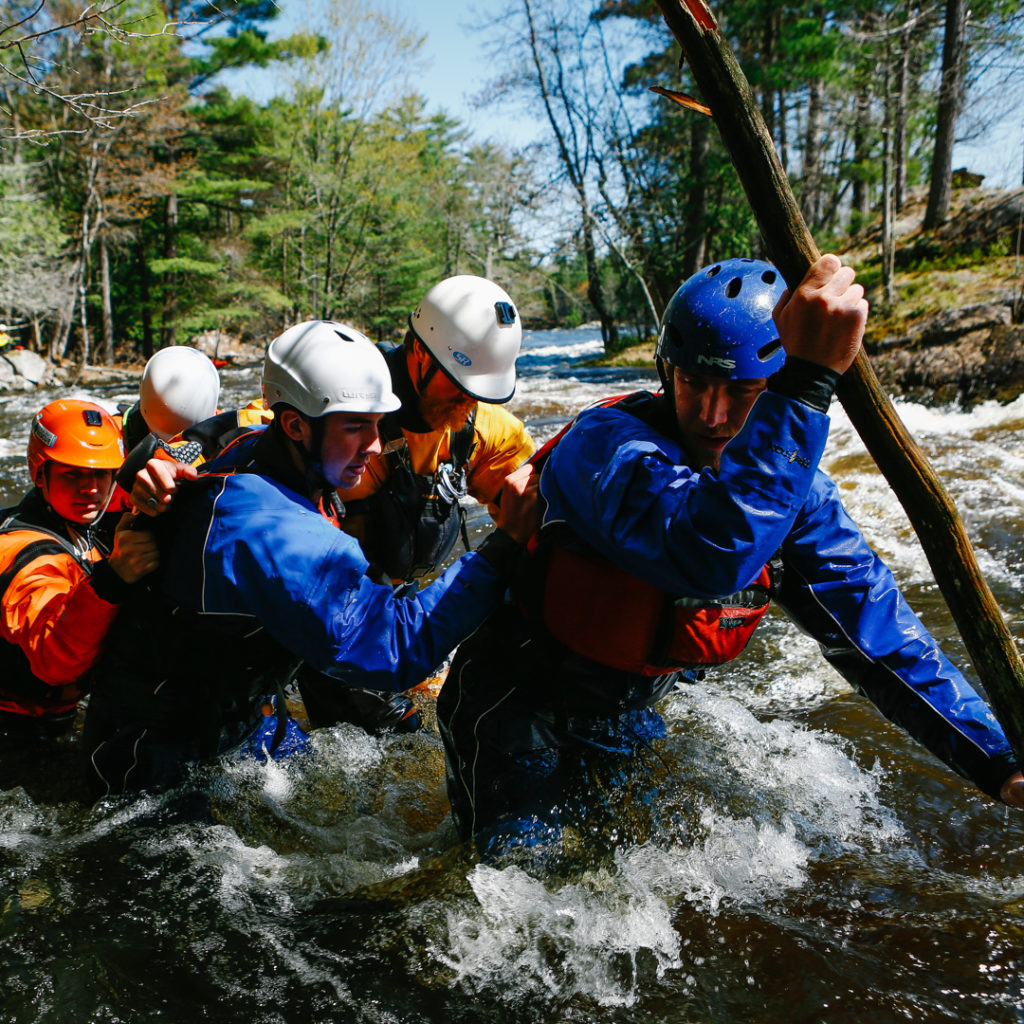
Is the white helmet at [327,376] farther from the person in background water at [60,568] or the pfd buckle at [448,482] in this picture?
the pfd buckle at [448,482]

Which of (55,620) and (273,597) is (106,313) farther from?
(273,597)

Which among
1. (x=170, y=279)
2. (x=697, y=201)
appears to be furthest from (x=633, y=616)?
(x=170, y=279)

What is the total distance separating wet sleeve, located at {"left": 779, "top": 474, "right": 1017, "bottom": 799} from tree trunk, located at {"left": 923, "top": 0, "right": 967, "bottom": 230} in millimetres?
20502

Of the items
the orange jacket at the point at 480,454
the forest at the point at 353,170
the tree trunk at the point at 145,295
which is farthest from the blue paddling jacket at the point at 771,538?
the tree trunk at the point at 145,295

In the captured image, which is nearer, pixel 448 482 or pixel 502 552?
pixel 502 552

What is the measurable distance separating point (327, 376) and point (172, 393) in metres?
2.64

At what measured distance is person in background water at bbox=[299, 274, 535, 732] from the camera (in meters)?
3.96

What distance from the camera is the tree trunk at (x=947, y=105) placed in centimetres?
1839

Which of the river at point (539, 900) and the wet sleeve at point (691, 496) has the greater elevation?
the wet sleeve at point (691, 496)

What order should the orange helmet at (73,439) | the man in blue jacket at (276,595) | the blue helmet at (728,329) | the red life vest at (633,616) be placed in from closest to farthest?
1. the blue helmet at (728,329)
2. the red life vest at (633,616)
3. the man in blue jacket at (276,595)
4. the orange helmet at (73,439)

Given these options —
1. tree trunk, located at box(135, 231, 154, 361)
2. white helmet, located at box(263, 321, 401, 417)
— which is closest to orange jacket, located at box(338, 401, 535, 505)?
white helmet, located at box(263, 321, 401, 417)

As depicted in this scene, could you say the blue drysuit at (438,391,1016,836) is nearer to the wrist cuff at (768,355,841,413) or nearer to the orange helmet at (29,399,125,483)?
the wrist cuff at (768,355,841,413)

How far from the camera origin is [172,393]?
198 inches

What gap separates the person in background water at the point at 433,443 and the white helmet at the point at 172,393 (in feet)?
5.28
